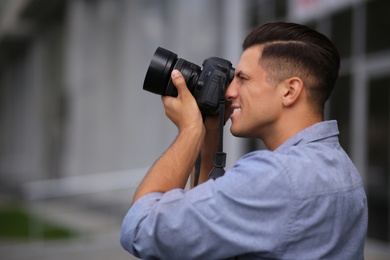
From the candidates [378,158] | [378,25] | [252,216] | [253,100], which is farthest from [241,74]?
[378,25]

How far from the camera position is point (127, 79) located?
14133 millimetres

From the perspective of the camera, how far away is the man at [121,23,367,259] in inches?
62.7

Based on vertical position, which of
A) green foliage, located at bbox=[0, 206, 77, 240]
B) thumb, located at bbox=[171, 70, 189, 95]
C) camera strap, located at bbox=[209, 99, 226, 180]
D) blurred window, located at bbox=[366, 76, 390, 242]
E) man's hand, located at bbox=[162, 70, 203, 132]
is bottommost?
green foliage, located at bbox=[0, 206, 77, 240]

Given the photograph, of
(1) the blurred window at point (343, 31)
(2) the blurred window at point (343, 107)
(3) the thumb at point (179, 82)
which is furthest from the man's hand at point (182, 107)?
(1) the blurred window at point (343, 31)

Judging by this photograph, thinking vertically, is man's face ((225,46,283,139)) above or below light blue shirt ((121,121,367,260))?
above

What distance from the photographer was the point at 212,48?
10875 mm

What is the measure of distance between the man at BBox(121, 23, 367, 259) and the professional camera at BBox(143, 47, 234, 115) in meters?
0.03

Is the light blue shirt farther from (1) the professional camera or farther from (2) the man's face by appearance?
(1) the professional camera

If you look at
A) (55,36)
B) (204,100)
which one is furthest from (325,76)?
(55,36)

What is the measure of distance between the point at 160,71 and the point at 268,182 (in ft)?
1.71

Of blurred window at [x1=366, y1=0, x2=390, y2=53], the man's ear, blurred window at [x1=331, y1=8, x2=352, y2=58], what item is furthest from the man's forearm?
blurred window at [x1=331, y1=8, x2=352, y2=58]

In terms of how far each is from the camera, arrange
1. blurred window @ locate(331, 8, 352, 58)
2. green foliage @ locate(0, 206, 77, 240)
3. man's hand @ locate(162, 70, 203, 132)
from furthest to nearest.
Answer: green foliage @ locate(0, 206, 77, 240)
blurred window @ locate(331, 8, 352, 58)
man's hand @ locate(162, 70, 203, 132)

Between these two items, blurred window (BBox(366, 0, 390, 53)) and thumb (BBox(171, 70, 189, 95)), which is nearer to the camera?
thumb (BBox(171, 70, 189, 95))

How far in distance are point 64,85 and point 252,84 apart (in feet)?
60.1
